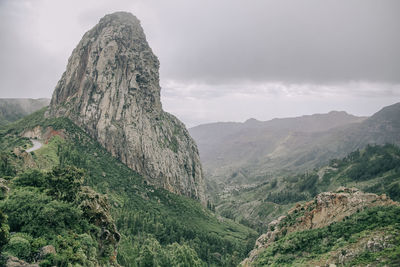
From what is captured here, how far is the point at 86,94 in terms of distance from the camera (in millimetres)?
183875

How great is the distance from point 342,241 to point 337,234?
16.5 ft

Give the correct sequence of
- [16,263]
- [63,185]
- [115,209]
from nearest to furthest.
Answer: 1. [16,263]
2. [63,185]
3. [115,209]

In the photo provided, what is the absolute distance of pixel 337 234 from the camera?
60.6 meters

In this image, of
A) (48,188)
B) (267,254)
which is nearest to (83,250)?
(48,188)

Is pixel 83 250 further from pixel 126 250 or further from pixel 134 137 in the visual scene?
pixel 134 137

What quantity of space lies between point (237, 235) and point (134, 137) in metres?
95.2

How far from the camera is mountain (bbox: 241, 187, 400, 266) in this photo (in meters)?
47.8

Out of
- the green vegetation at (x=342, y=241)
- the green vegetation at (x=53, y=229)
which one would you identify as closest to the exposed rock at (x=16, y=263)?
the green vegetation at (x=53, y=229)

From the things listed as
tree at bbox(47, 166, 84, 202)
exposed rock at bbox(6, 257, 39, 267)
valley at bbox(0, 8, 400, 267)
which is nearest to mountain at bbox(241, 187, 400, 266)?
valley at bbox(0, 8, 400, 267)

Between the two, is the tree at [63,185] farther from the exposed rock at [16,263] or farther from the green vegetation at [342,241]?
the green vegetation at [342,241]

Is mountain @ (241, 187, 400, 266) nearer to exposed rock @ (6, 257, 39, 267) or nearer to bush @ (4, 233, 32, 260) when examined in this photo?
exposed rock @ (6, 257, 39, 267)

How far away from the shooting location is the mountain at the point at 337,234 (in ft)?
157

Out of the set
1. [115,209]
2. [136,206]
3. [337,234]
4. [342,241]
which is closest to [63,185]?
[342,241]

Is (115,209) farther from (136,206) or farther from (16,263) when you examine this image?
(16,263)
